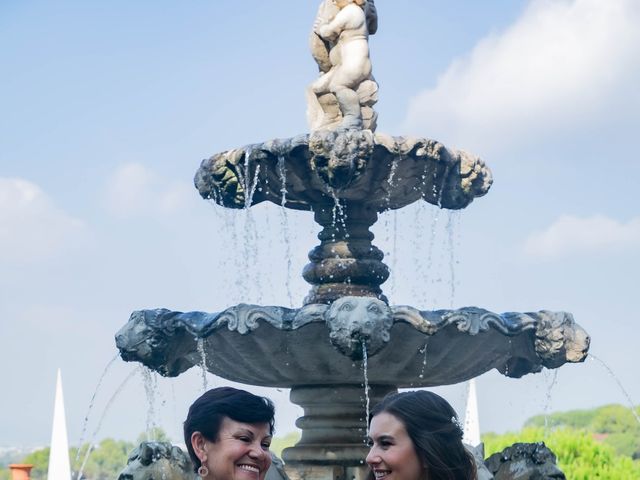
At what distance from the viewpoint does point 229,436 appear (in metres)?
4.82

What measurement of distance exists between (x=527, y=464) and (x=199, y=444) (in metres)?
3.64

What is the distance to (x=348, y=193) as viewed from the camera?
924 cm

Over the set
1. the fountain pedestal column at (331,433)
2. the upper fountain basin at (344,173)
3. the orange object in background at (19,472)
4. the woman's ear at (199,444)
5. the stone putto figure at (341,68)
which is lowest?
the woman's ear at (199,444)

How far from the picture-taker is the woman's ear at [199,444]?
4863 mm

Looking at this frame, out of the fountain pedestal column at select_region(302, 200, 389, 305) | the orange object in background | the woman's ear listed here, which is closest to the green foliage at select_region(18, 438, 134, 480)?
the orange object in background

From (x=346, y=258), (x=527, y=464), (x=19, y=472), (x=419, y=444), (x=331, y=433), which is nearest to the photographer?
(x=419, y=444)

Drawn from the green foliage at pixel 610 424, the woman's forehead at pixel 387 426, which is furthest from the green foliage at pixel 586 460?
the woman's forehead at pixel 387 426

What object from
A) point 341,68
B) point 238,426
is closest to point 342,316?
point 341,68

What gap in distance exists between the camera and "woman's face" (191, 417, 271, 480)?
4.81 metres

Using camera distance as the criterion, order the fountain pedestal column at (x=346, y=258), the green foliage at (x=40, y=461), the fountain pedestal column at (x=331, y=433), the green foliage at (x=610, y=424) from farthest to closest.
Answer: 1. the green foliage at (x=610, y=424)
2. the green foliage at (x=40, y=461)
3. the fountain pedestal column at (x=346, y=258)
4. the fountain pedestal column at (x=331, y=433)

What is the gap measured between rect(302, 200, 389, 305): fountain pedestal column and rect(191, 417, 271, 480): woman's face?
4715 mm

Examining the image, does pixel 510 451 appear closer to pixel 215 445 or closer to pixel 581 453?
pixel 215 445

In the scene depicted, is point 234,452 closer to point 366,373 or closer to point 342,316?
point 342,316

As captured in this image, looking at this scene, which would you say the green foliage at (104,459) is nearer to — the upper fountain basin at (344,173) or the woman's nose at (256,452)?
the upper fountain basin at (344,173)
